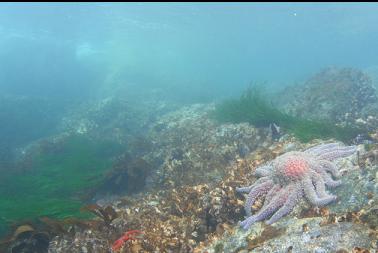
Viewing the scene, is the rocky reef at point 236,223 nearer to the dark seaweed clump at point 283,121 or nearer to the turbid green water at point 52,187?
the dark seaweed clump at point 283,121

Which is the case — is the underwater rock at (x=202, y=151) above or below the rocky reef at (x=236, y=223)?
below

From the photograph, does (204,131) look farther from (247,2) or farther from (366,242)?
(247,2)

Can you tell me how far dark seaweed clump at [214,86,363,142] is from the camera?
28.9 feet

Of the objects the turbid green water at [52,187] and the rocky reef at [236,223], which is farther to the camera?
the turbid green water at [52,187]

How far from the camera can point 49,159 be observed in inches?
436

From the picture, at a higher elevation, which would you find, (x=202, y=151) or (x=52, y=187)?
(x=52, y=187)

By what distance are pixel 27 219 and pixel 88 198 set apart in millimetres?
3082

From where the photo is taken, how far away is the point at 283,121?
11.3 m

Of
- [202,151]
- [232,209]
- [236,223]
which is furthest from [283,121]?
[236,223]

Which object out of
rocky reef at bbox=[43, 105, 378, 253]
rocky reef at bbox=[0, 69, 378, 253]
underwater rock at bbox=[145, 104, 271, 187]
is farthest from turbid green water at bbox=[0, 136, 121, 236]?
underwater rock at bbox=[145, 104, 271, 187]

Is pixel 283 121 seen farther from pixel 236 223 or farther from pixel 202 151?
pixel 236 223

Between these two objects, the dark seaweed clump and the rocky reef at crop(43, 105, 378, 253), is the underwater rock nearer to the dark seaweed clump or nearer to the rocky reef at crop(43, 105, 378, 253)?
the dark seaweed clump

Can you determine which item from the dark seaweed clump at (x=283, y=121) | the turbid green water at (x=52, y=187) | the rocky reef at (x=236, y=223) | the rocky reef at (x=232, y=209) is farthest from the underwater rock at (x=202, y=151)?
the turbid green water at (x=52, y=187)

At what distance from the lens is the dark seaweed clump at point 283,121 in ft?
28.9
